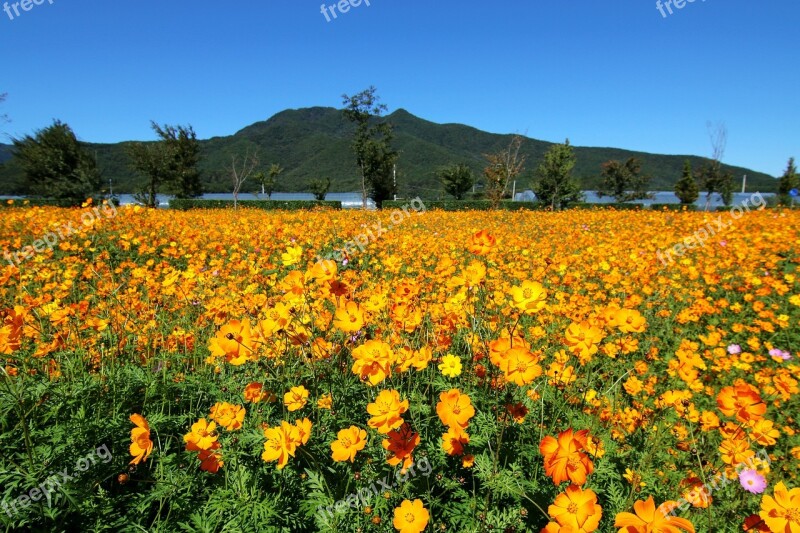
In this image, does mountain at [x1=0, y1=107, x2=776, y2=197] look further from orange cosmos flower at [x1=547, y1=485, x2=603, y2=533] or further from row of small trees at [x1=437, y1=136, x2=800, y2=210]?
orange cosmos flower at [x1=547, y1=485, x2=603, y2=533]

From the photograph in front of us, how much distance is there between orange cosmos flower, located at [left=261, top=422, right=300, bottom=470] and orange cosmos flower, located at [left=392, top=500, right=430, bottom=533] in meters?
0.36

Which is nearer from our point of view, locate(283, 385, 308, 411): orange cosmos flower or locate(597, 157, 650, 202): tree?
locate(283, 385, 308, 411): orange cosmos flower

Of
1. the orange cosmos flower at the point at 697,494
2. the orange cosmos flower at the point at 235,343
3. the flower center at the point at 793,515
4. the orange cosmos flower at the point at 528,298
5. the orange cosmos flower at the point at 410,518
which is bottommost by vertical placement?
the orange cosmos flower at the point at 697,494

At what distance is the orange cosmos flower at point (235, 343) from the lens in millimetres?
1446

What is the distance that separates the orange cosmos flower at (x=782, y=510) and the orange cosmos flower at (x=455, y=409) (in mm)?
696

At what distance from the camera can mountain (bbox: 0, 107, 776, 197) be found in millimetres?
94000

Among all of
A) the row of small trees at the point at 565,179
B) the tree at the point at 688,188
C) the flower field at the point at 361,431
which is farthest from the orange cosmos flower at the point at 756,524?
the tree at the point at 688,188

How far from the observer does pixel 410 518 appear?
1150 mm

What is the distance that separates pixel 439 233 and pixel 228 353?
704 cm

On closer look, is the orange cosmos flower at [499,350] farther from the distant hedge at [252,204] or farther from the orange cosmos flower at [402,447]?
the distant hedge at [252,204]

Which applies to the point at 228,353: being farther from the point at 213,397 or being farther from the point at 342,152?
the point at 342,152

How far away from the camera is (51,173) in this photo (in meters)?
24.4

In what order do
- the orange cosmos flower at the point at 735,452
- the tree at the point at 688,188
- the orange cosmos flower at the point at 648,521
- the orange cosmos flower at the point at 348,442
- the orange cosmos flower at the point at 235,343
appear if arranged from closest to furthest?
the orange cosmos flower at the point at 648,521 → the orange cosmos flower at the point at 348,442 → the orange cosmos flower at the point at 735,452 → the orange cosmos flower at the point at 235,343 → the tree at the point at 688,188

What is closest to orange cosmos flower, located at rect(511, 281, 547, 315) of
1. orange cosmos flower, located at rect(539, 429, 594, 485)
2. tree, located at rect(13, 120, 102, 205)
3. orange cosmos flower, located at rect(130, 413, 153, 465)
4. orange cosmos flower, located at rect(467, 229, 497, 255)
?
orange cosmos flower, located at rect(467, 229, 497, 255)
